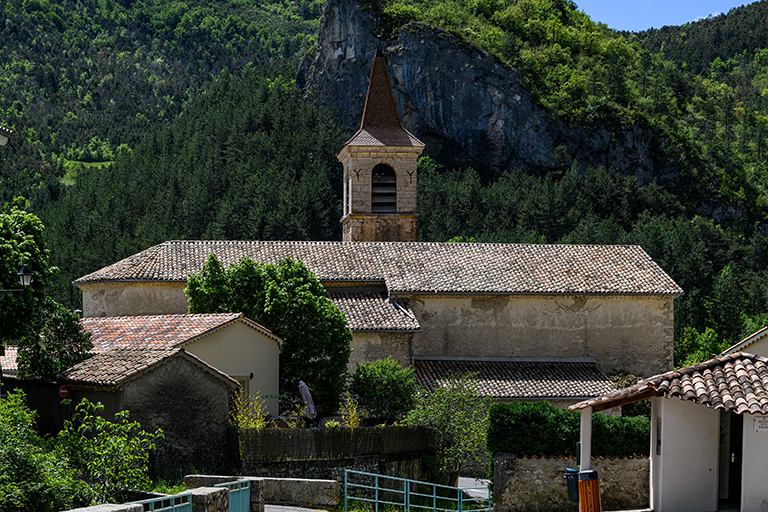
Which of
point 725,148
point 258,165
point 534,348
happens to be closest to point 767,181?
point 725,148

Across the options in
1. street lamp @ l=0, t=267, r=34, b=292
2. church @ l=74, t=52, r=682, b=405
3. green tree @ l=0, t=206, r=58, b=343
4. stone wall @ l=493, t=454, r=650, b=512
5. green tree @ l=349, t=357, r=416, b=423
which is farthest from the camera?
church @ l=74, t=52, r=682, b=405

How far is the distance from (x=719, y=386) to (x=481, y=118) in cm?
8221

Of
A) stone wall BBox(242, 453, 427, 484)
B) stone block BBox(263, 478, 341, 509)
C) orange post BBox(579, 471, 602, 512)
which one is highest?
orange post BBox(579, 471, 602, 512)

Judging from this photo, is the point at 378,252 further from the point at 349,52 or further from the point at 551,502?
the point at 349,52

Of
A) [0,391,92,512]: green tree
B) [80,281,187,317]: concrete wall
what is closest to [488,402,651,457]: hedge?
[0,391,92,512]: green tree

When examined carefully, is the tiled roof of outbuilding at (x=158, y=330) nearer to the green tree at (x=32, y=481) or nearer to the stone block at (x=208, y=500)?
the green tree at (x=32, y=481)

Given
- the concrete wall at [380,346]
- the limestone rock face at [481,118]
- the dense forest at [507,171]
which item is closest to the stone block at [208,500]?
the concrete wall at [380,346]

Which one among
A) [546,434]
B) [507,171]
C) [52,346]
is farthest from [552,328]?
[507,171]

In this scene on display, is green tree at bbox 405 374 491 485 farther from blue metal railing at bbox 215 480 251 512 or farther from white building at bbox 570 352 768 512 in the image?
blue metal railing at bbox 215 480 251 512

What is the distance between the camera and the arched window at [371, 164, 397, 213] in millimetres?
39156

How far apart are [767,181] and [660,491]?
94210 millimetres

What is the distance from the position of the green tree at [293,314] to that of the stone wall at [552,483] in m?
7.22

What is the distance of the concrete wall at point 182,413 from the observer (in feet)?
63.1

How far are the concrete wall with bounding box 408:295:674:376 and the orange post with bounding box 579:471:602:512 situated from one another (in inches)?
648
